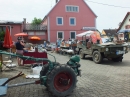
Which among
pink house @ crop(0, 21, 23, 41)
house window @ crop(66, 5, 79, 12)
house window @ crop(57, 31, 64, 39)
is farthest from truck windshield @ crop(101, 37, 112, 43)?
house window @ crop(66, 5, 79, 12)

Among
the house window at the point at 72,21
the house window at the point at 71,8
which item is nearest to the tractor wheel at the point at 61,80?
the house window at the point at 72,21

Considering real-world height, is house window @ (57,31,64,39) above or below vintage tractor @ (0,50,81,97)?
above

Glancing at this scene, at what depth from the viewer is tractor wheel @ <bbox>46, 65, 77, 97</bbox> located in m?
4.21

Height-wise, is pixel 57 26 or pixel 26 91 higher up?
pixel 57 26

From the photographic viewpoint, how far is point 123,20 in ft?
119

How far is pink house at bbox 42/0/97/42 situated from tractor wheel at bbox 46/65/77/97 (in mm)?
25261

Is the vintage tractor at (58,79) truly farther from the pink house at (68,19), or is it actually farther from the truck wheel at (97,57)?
the pink house at (68,19)

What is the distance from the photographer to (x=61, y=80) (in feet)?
14.5

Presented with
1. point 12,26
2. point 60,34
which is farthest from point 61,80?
point 60,34

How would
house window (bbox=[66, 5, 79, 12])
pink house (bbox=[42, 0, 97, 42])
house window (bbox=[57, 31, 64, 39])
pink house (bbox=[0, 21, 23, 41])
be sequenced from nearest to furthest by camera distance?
pink house (bbox=[0, 21, 23, 41]), pink house (bbox=[42, 0, 97, 42]), house window (bbox=[57, 31, 64, 39]), house window (bbox=[66, 5, 79, 12])

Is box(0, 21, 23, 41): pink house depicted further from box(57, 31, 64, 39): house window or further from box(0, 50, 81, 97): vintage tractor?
box(0, 50, 81, 97): vintage tractor

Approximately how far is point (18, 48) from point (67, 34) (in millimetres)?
21303

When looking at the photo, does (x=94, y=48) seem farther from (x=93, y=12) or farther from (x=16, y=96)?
(x=93, y=12)

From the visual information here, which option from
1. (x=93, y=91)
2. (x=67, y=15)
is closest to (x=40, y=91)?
(x=93, y=91)
